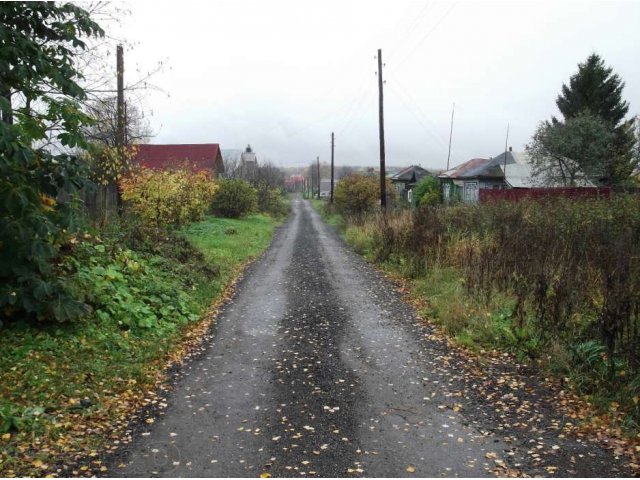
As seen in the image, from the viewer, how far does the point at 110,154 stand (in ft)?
30.0

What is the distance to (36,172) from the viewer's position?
5578 mm

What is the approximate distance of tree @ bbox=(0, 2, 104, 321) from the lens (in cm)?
519

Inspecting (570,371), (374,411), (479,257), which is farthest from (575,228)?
(374,411)

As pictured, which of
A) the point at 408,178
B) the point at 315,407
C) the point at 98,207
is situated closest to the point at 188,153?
the point at 408,178

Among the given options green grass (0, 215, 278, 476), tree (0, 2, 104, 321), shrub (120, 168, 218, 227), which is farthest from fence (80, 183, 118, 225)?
tree (0, 2, 104, 321)

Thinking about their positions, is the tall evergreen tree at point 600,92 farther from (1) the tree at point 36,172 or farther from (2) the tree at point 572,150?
(1) the tree at point 36,172

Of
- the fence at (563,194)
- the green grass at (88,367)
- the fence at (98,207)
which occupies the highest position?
the fence at (563,194)

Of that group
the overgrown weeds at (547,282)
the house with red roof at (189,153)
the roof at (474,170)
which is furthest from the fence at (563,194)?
the house with red roof at (189,153)

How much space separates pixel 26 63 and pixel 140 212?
44.3 feet

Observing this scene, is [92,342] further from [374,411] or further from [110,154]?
[110,154]

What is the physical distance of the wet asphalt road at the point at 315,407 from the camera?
388 cm

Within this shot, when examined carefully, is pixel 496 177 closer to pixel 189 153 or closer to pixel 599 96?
pixel 599 96

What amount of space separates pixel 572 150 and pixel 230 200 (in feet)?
70.2

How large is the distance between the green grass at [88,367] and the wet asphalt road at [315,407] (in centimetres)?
46
